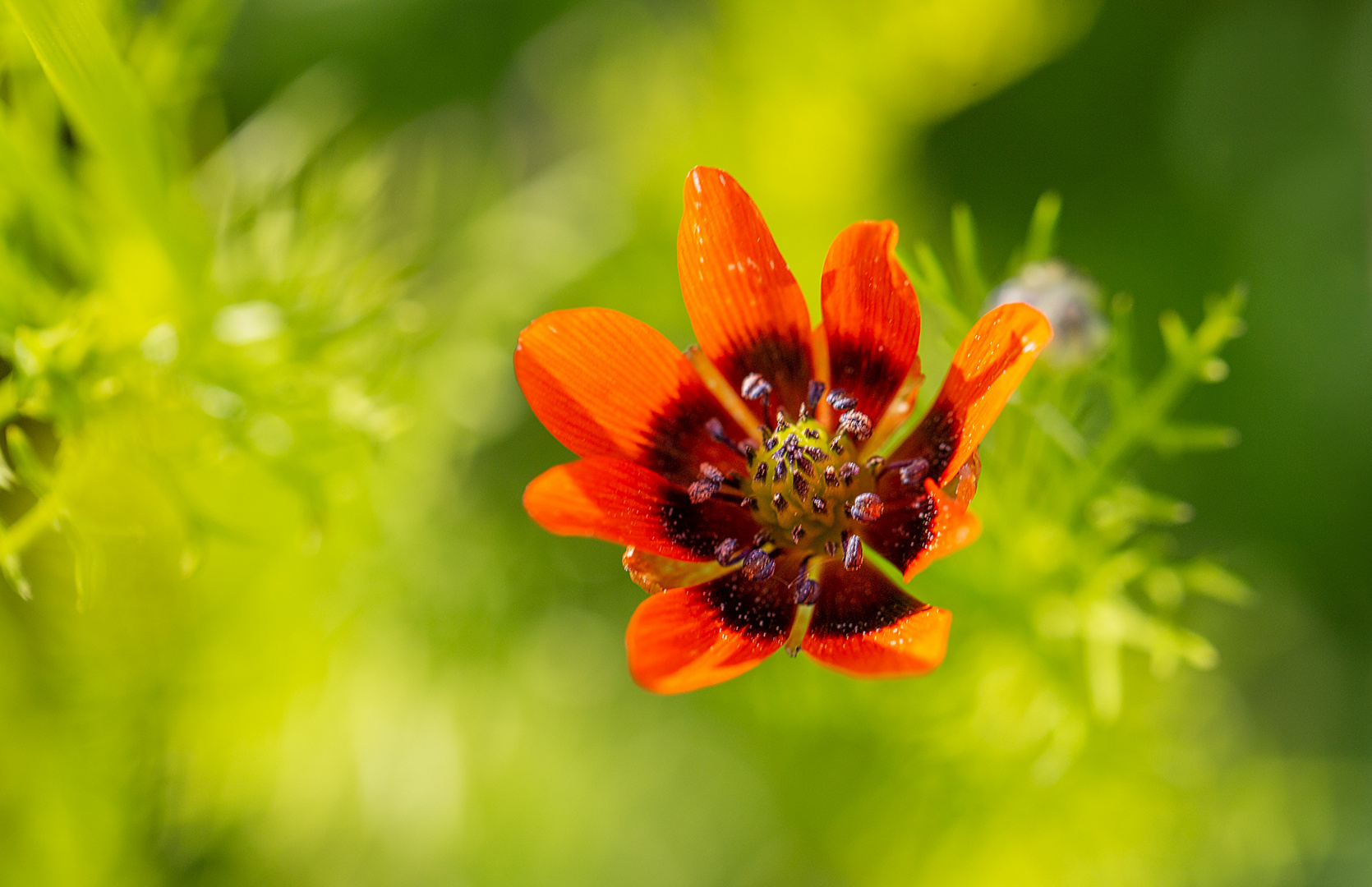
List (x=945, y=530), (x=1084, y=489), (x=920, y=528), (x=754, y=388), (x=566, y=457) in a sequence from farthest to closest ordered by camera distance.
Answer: (x=566, y=457)
(x=1084, y=489)
(x=754, y=388)
(x=920, y=528)
(x=945, y=530)

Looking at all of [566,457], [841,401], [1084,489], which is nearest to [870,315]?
[841,401]

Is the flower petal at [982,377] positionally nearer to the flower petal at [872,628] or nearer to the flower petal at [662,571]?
the flower petal at [872,628]

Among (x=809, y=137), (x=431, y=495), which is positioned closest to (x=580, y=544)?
(x=431, y=495)

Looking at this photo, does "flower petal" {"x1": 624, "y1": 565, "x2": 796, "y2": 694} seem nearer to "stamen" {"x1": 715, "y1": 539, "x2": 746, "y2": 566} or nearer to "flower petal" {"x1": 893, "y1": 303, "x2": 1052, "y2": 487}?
"stamen" {"x1": 715, "y1": 539, "x2": 746, "y2": 566}

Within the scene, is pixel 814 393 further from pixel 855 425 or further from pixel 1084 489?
pixel 1084 489

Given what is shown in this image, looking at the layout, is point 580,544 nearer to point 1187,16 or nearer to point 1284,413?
point 1284,413

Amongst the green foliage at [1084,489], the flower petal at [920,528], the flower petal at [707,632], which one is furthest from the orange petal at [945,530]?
the green foliage at [1084,489]
